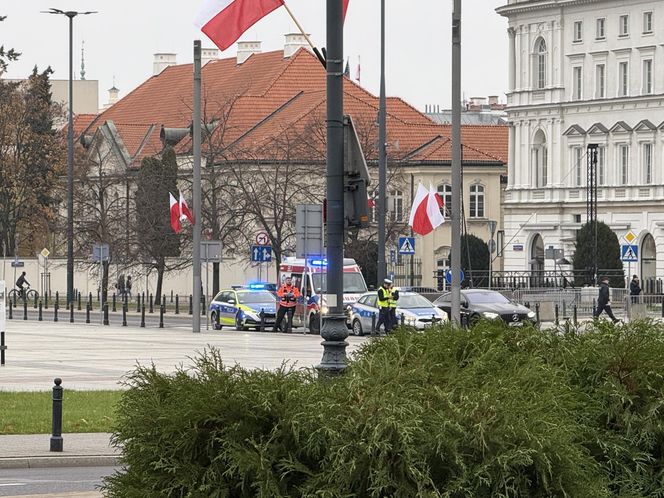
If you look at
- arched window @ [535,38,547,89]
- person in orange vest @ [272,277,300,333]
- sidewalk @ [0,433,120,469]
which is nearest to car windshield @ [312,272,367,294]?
person in orange vest @ [272,277,300,333]

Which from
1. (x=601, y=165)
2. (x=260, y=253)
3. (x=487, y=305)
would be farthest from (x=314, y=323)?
(x=601, y=165)

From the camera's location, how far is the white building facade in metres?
106

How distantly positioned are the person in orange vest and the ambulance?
0.33 m

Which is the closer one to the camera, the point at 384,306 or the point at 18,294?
the point at 384,306

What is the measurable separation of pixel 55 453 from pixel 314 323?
34251 millimetres

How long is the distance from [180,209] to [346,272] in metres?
5.75

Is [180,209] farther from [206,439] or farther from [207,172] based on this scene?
[206,439]

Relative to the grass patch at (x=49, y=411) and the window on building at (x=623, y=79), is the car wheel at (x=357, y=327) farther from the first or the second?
the window on building at (x=623, y=79)

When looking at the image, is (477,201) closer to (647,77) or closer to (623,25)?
(647,77)

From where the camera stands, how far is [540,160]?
11262 centimetres

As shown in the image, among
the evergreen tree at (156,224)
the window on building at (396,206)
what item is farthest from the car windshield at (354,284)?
the window on building at (396,206)

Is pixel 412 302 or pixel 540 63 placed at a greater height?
pixel 540 63

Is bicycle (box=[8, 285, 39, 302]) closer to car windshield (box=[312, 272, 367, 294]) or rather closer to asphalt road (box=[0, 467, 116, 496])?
car windshield (box=[312, 272, 367, 294])

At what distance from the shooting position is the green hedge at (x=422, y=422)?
8617mm
